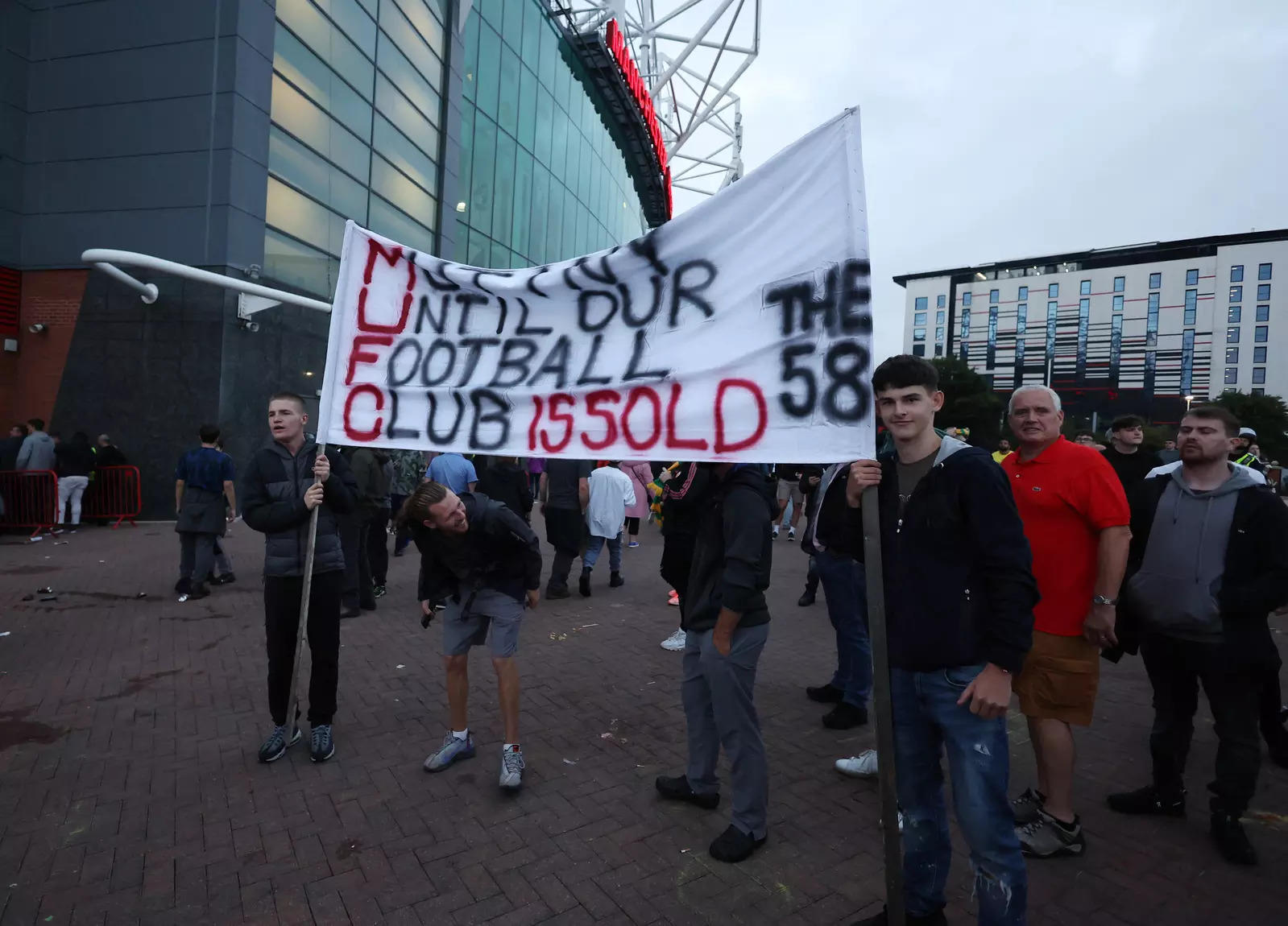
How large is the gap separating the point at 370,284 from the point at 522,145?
2261 centimetres

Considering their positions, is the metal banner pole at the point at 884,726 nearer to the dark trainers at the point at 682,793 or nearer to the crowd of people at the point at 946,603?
the crowd of people at the point at 946,603

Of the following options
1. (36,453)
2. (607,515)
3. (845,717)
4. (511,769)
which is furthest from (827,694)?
(36,453)

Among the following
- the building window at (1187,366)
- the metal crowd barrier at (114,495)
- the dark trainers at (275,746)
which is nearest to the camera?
the dark trainers at (275,746)

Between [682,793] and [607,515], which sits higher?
[607,515]

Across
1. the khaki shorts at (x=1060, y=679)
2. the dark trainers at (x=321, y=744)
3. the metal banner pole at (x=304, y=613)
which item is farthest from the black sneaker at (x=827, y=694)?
the metal banner pole at (x=304, y=613)

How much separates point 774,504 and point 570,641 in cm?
354

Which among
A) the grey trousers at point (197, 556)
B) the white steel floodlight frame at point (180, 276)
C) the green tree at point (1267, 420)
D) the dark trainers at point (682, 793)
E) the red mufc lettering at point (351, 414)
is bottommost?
the dark trainers at point (682, 793)

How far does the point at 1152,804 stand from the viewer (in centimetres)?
338

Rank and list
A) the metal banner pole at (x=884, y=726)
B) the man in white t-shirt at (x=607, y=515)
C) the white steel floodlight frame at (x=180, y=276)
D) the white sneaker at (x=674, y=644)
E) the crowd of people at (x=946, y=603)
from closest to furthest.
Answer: the metal banner pole at (x=884, y=726) → the crowd of people at (x=946, y=603) → the white sneaker at (x=674, y=644) → the man in white t-shirt at (x=607, y=515) → the white steel floodlight frame at (x=180, y=276)

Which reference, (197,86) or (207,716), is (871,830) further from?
(197,86)

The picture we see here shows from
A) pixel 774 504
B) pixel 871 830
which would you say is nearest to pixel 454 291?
pixel 774 504

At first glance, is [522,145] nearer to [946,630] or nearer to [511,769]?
[511,769]

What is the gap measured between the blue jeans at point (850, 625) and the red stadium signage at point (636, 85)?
84.6ft

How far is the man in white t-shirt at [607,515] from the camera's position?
326 inches
